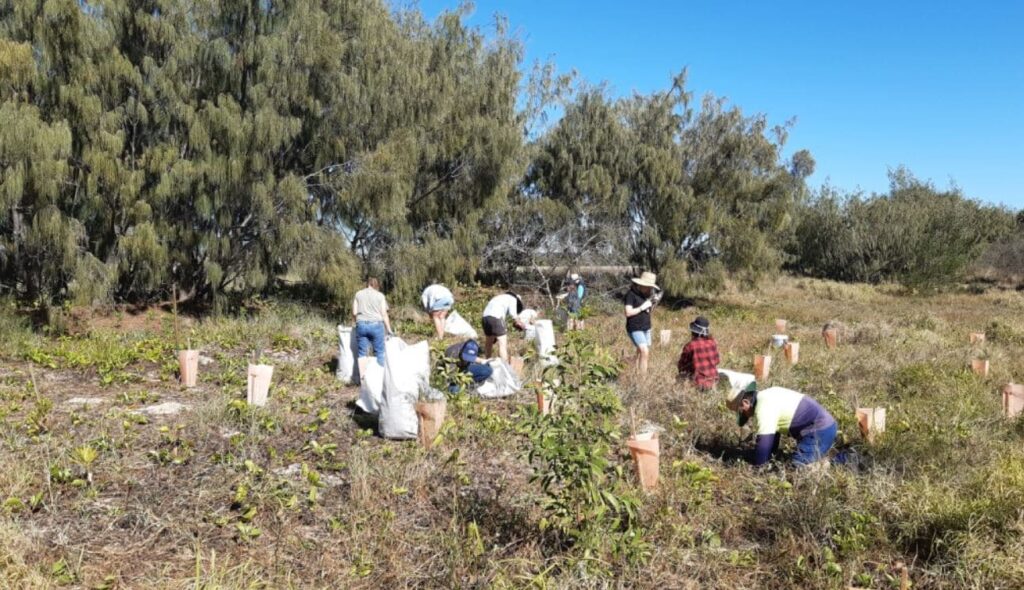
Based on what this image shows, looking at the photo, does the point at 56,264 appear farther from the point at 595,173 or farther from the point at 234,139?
the point at 595,173

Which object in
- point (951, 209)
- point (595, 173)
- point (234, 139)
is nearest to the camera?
point (234, 139)

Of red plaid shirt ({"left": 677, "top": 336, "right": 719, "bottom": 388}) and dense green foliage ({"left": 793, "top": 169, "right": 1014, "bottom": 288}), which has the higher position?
dense green foliage ({"left": 793, "top": 169, "right": 1014, "bottom": 288})

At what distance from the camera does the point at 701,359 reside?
6.53m


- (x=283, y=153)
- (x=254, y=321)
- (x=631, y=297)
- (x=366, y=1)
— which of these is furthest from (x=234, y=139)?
(x=631, y=297)

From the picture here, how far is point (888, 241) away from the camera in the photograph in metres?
27.7

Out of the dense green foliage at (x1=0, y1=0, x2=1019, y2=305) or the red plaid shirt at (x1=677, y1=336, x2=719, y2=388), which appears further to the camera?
the dense green foliage at (x1=0, y1=0, x2=1019, y2=305)

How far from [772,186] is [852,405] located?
14.2 metres

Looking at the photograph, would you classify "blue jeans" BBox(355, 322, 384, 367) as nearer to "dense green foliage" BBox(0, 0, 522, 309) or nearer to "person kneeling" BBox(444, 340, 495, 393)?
"person kneeling" BBox(444, 340, 495, 393)

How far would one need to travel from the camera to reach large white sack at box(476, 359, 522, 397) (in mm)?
6387

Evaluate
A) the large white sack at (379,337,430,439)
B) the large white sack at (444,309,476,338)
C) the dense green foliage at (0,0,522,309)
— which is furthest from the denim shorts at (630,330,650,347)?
the dense green foliage at (0,0,522,309)

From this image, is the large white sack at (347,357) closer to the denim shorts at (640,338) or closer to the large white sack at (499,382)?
the large white sack at (499,382)

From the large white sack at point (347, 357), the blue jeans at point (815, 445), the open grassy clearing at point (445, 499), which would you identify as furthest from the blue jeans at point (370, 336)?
the blue jeans at point (815, 445)

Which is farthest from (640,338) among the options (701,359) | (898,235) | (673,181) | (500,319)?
(898,235)

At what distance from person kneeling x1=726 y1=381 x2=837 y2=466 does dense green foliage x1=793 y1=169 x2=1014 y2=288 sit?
2269cm
